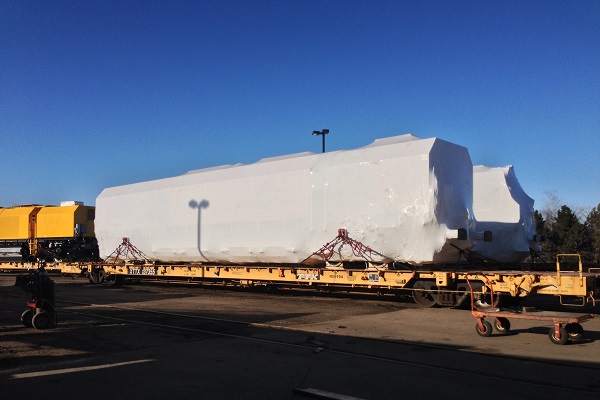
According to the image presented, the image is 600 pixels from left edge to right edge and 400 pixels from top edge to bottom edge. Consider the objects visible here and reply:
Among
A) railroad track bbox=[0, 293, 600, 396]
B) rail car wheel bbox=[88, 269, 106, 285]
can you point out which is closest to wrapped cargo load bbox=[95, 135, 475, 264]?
rail car wheel bbox=[88, 269, 106, 285]

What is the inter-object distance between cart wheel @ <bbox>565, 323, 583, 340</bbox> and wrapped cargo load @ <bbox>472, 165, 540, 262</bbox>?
254 inches

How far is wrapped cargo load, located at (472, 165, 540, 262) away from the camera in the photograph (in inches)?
631

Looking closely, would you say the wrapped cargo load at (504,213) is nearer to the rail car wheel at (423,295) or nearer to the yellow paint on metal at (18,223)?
the rail car wheel at (423,295)

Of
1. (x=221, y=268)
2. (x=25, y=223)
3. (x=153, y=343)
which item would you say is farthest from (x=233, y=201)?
(x=25, y=223)

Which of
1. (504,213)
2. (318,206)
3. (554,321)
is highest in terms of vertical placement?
(318,206)

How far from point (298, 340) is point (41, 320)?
5.12m

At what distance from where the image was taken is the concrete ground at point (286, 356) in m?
5.97

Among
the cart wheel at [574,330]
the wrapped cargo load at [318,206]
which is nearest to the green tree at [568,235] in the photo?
the wrapped cargo load at [318,206]

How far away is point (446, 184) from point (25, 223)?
25476mm

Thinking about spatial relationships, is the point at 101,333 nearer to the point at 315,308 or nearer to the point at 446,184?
the point at 315,308

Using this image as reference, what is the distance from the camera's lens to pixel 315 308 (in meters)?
13.7

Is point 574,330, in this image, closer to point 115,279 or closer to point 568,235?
point 115,279

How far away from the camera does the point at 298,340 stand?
9117 millimetres

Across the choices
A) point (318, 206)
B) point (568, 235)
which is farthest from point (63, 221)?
point (568, 235)
